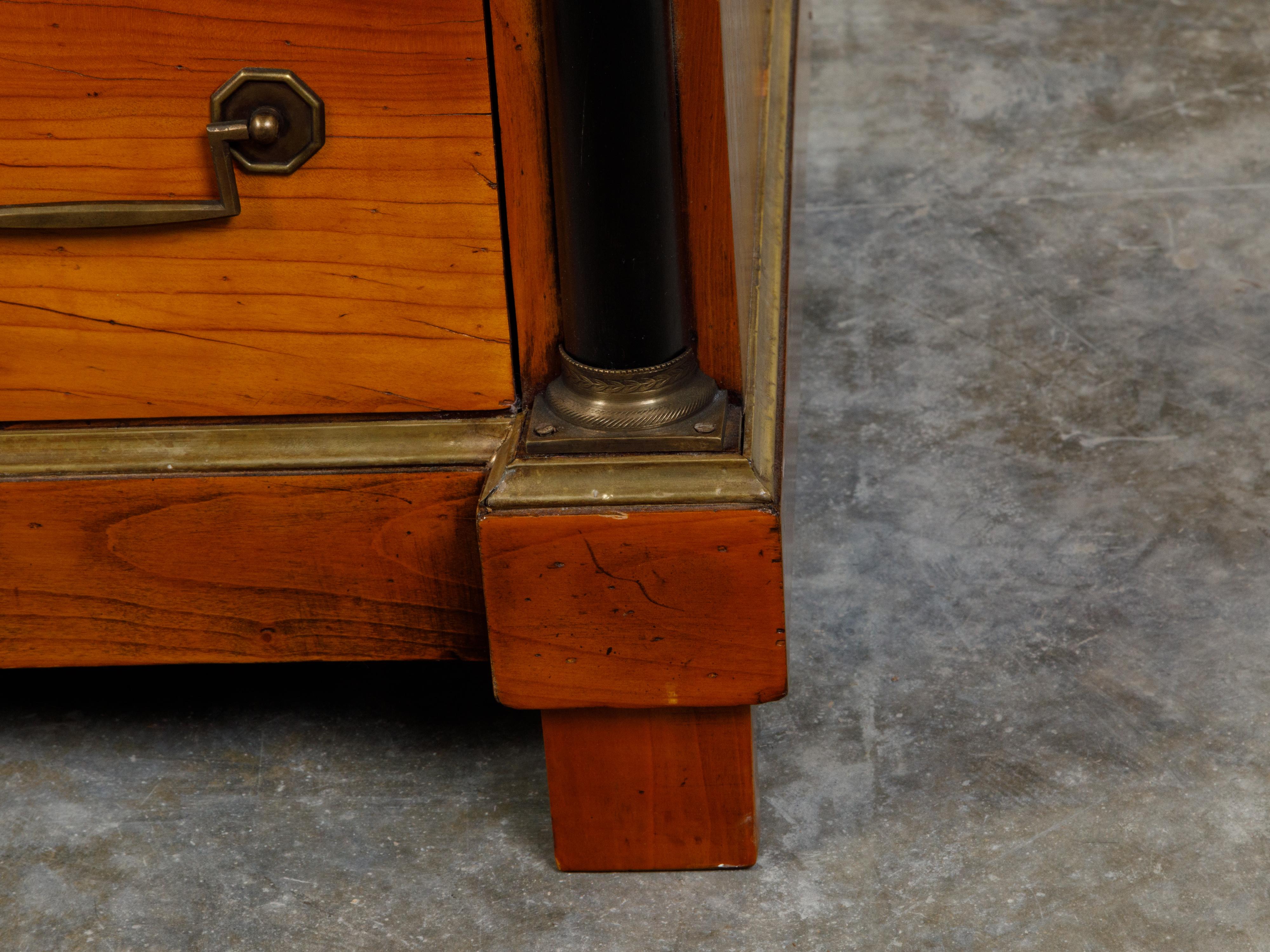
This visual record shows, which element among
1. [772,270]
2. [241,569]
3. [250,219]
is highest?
[250,219]

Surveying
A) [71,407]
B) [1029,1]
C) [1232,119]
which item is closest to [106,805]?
[71,407]

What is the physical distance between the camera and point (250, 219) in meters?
1.07

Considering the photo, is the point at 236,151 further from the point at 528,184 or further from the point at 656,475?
the point at 656,475

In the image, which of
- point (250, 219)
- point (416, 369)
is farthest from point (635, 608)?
point (250, 219)

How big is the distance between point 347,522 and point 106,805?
0.37 m

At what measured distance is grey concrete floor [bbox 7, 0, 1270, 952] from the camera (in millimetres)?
1167

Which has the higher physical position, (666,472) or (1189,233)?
(666,472)

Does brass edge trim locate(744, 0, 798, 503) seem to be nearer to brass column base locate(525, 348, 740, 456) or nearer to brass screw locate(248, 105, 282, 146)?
brass column base locate(525, 348, 740, 456)

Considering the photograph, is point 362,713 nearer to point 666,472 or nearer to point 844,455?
point 666,472

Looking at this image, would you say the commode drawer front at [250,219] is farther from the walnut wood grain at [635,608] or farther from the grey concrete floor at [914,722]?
the grey concrete floor at [914,722]

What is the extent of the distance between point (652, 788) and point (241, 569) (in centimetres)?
34

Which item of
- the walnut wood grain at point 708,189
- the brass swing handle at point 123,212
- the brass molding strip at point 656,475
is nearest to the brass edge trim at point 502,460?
the brass molding strip at point 656,475

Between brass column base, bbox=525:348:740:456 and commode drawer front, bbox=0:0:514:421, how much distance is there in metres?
0.07

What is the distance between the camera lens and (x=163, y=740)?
1.37 meters
